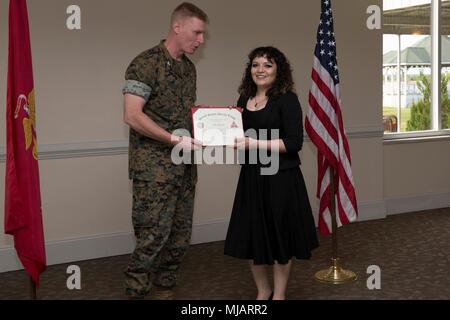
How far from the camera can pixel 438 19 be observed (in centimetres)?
668

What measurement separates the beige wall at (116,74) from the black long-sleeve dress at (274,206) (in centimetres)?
182

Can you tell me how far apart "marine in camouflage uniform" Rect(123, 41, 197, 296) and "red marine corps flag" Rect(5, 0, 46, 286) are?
79 centimetres

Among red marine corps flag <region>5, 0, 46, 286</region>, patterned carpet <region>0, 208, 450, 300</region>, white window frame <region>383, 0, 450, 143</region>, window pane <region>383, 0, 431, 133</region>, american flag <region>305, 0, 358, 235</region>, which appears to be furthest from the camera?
white window frame <region>383, 0, 450, 143</region>

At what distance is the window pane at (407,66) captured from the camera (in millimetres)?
6473

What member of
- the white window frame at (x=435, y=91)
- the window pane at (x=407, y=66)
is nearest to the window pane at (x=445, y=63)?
the white window frame at (x=435, y=91)

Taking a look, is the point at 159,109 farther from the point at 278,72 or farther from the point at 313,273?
the point at 313,273

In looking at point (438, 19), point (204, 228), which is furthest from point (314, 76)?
point (438, 19)

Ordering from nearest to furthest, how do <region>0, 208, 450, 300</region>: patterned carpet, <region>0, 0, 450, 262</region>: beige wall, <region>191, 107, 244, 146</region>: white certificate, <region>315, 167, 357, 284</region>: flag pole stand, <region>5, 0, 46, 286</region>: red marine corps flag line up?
<region>5, 0, 46, 286</region>: red marine corps flag, <region>191, 107, 244, 146</region>: white certificate, <region>0, 208, 450, 300</region>: patterned carpet, <region>315, 167, 357, 284</region>: flag pole stand, <region>0, 0, 450, 262</region>: beige wall

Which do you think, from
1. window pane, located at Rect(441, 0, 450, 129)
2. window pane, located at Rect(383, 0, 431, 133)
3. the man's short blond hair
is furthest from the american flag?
window pane, located at Rect(441, 0, 450, 129)

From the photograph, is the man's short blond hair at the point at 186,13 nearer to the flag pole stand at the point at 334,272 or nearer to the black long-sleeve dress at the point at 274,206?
the black long-sleeve dress at the point at 274,206

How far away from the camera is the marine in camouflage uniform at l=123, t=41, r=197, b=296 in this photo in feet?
11.5

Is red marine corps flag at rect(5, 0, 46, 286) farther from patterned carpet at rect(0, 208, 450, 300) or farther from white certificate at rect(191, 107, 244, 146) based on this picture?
patterned carpet at rect(0, 208, 450, 300)

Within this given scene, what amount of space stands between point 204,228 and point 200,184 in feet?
1.35
